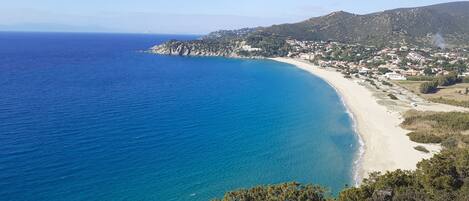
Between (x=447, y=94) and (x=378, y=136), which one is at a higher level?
(x=447, y=94)

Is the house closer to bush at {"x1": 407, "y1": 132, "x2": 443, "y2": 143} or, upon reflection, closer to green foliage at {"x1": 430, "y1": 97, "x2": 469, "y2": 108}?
green foliage at {"x1": 430, "y1": 97, "x2": 469, "y2": 108}

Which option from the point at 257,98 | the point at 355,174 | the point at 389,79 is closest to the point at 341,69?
the point at 389,79

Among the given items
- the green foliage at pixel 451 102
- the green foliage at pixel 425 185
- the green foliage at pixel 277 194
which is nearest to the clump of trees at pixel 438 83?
the green foliage at pixel 451 102

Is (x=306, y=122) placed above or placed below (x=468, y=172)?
below

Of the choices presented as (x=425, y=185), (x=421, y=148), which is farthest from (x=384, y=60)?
(x=425, y=185)

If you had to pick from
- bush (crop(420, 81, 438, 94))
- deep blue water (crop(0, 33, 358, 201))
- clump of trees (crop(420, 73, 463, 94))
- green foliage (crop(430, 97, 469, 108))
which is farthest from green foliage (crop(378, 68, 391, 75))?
green foliage (crop(430, 97, 469, 108))

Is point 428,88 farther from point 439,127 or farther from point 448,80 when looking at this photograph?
point 439,127

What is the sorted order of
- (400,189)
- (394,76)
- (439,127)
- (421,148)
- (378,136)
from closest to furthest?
(400,189) < (421,148) < (378,136) < (439,127) < (394,76)

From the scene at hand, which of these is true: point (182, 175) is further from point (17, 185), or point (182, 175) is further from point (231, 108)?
point (231, 108)
